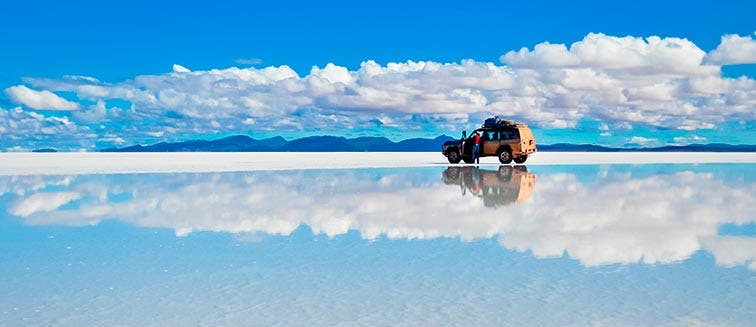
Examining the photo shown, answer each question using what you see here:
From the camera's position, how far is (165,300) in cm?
533

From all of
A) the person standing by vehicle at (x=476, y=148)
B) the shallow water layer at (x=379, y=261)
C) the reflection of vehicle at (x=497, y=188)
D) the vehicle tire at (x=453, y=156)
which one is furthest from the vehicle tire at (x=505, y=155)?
the shallow water layer at (x=379, y=261)

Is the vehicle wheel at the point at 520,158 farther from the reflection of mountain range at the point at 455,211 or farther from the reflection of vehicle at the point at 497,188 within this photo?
the reflection of mountain range at the point at 455,211

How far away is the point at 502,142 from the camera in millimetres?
31453

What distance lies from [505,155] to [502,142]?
0.61 m

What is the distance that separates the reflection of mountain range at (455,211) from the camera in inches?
323

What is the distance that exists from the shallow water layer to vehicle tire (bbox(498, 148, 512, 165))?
17465mm

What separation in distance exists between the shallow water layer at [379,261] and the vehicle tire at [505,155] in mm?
17465

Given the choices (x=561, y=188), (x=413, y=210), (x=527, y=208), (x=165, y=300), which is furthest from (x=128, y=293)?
(x=561, y=188)

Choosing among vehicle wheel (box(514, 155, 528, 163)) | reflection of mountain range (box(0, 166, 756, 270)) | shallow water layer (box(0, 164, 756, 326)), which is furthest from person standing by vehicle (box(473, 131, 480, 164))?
shallow water layer (box(0, 164, 756, 326))

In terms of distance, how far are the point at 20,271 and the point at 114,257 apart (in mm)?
956

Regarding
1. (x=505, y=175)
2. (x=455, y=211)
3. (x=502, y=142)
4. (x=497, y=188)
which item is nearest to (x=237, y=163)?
(x=502, y=142)

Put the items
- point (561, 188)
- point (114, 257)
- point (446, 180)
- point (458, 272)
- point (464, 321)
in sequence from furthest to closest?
point (446, 180) < point (561, 188) < point (114, 257) < point (458, 272) < point (464, 321)

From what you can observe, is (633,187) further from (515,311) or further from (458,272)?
(515,311)

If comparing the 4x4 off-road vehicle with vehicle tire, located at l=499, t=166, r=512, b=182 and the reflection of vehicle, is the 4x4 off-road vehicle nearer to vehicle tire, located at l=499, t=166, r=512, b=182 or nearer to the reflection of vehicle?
vehicle tire, located at l=499, t=166, r=512, b=182
